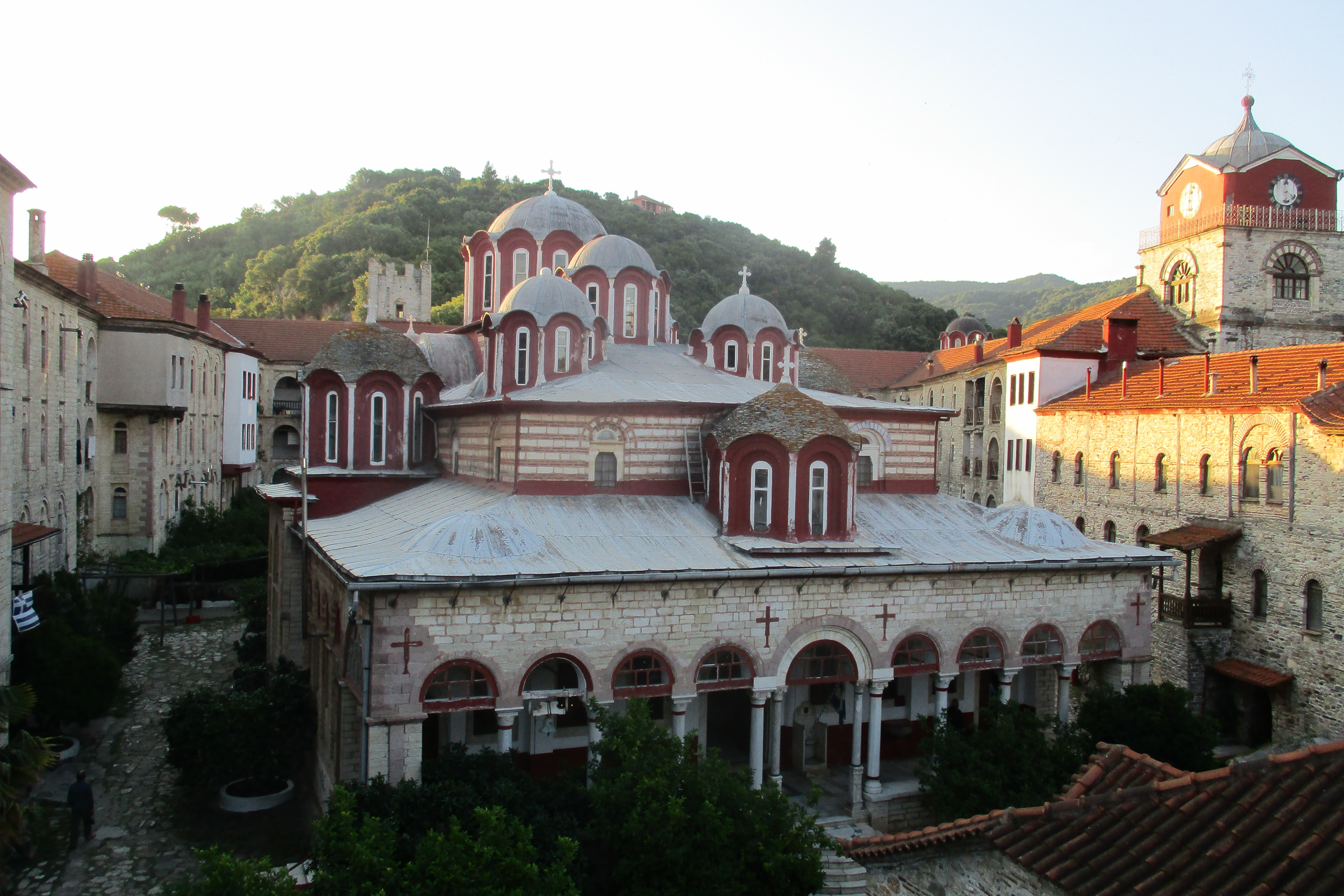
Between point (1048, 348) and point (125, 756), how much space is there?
3195 cm

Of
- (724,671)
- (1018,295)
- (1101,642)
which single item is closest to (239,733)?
(724,671)

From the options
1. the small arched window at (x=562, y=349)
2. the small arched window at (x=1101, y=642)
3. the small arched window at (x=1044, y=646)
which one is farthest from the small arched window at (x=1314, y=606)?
the small arched window at (x=562, y=349)

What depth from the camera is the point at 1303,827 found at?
7.08 metres

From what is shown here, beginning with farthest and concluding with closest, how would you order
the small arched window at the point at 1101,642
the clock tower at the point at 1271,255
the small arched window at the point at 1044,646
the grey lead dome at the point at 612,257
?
the clock tower at the point at 1271,255 → the grey lead dome at the point at 612,257 → the small arched window at the point at 1101,642 → the small arched window at the point at 1044,646

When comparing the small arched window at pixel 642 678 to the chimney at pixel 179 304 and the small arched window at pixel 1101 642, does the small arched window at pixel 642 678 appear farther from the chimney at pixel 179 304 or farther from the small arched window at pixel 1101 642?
the chimney at pixel 179 304

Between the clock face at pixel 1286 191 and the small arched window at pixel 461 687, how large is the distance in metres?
35.4

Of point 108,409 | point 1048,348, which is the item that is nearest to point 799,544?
point 1048,348

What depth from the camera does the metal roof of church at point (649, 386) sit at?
20.1m

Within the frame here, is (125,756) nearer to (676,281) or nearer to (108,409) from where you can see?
(108,409)

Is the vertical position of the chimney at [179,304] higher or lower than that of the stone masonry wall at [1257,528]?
higher

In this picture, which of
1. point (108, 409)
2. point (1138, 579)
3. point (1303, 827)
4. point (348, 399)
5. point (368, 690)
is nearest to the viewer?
point (1303, 827)

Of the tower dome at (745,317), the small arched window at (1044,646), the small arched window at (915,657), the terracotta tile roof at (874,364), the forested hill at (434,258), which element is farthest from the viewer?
the forested hill at (434,258)

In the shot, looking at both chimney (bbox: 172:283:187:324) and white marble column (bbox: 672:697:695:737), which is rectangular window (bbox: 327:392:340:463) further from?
chimney (bbox: 172:283:187:324)

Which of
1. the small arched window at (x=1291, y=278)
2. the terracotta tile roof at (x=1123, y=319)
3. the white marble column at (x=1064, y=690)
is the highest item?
the small arched window at (x=1291, y=278)
